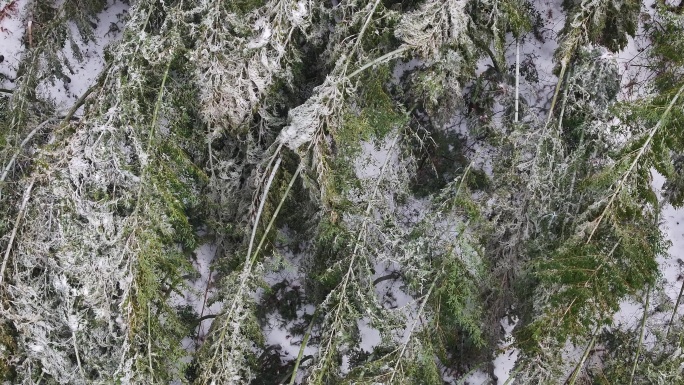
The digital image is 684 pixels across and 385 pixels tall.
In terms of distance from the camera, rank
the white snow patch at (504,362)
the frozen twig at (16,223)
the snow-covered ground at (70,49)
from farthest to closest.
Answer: the snow-covered ground at (70,49) < the white snow patch at (504,362) < the frozen twig at (16,223)

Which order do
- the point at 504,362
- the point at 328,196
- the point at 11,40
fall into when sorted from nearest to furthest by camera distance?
the point at 328,196
the point at 504,362
the point at 11,40

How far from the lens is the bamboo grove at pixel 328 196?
11.2 ft

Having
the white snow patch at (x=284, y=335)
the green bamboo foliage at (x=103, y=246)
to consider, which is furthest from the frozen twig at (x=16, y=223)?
the white snow patch at (x=284, y=335)

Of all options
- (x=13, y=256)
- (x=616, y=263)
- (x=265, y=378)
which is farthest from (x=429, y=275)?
(x=13, y=256)

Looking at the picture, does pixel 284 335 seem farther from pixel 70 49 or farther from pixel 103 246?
pixel 70 49

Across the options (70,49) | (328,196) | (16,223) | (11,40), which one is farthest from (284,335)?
(11,40)

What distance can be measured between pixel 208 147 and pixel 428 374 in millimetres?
2378

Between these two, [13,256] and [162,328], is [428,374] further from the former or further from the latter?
[13,256]

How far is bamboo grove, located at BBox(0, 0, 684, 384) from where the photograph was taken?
3422mm

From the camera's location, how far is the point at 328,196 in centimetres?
367

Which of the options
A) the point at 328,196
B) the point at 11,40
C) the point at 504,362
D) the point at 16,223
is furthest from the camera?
the point at 11,40

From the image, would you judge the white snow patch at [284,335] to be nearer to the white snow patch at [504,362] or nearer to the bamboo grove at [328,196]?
the bamboo grove at [328,196]

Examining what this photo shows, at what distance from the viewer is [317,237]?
158 inches

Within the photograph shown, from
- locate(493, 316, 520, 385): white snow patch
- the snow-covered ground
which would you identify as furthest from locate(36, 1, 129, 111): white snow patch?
locate(493, 316, 520, 385): white snow patch
